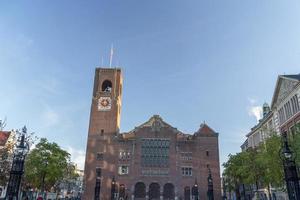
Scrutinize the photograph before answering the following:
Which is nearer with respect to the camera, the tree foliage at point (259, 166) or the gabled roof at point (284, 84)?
the tree foliage at point (259, 166)

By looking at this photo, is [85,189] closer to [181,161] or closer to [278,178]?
[181,161]

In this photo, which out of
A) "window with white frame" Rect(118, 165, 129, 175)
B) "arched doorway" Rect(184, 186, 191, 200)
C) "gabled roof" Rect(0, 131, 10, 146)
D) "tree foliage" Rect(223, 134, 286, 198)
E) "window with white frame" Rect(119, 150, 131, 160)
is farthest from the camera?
"window with white frame" Rect(119, 150, 131, 160)

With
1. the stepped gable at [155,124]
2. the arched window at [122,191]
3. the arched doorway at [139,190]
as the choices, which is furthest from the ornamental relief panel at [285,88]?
the arched window at [122,191]

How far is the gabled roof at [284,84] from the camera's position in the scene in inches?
1759

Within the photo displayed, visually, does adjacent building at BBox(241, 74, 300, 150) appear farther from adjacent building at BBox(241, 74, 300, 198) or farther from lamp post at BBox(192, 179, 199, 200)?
lamp post at BBox(192, 179, 199, 200)

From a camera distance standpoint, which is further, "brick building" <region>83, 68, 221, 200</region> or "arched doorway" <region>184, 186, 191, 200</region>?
"brick building" <region>83, 68, 221, 200</region>

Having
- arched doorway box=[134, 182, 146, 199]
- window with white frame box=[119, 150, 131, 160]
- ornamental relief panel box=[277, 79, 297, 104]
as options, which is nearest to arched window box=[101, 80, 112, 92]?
window with white frame box=[119, 150, 131, 160]

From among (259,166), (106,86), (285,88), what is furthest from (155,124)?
(285,88)

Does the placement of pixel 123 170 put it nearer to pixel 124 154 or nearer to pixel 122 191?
pixel 124 154

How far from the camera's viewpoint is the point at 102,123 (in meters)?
74.9

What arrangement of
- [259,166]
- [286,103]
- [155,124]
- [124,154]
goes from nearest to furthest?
[259,166]
[286,103]
[124,154]
[155,124]

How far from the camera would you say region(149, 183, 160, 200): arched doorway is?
68688mm

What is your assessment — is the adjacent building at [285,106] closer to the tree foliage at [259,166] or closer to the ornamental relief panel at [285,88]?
the ornamental relief panel at [285,88]

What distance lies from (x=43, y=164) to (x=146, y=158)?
89.5 feet
